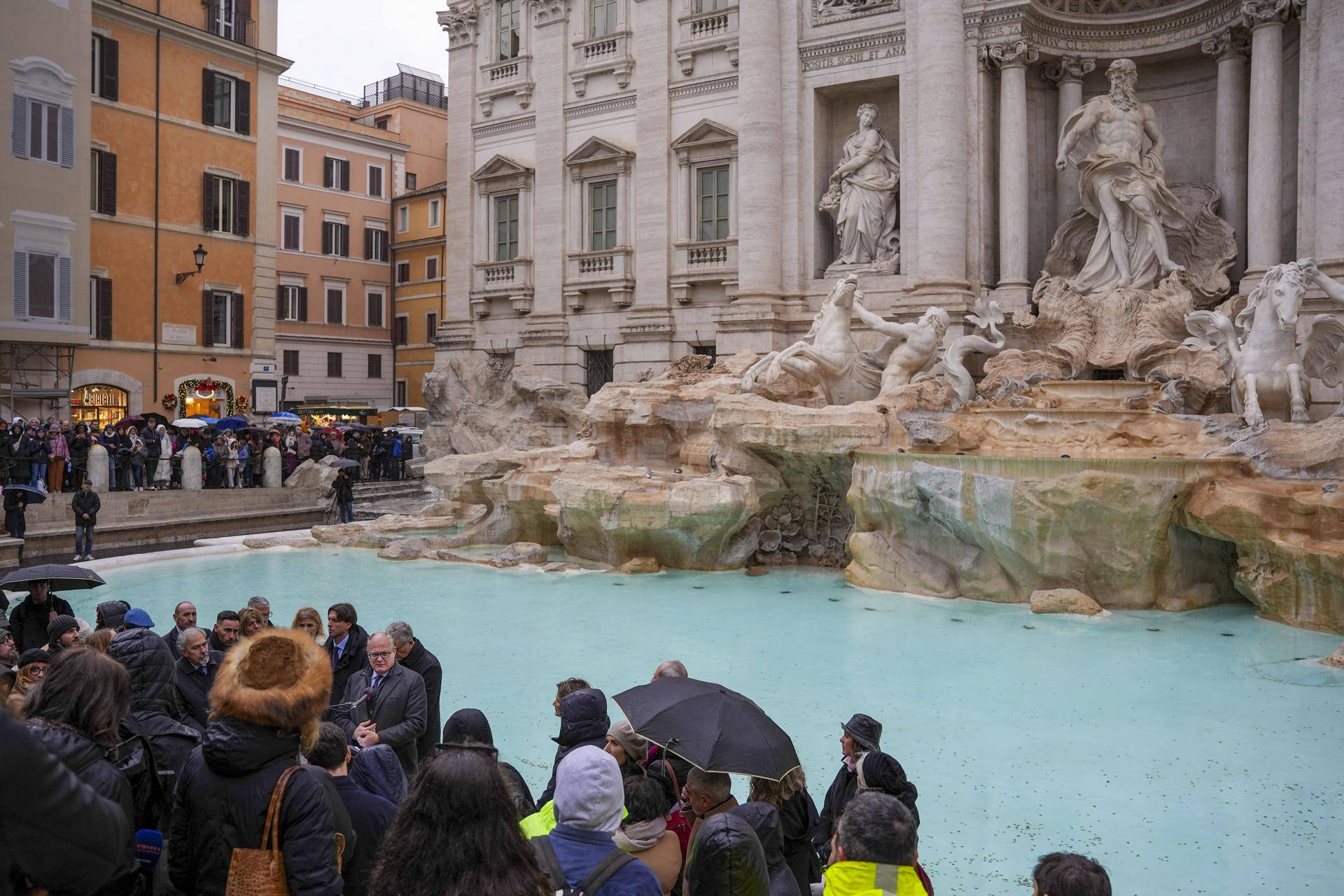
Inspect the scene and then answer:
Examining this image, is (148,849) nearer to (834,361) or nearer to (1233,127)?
(834,361)

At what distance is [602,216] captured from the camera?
24.6 metres

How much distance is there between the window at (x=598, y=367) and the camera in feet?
80.3

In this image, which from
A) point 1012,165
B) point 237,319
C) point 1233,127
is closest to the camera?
point 1233,127

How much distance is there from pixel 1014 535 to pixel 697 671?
4.43 m

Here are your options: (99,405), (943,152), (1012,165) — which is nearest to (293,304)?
(99,405)

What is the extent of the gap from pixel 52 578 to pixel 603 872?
603 centimetres

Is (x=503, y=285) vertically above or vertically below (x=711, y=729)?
above

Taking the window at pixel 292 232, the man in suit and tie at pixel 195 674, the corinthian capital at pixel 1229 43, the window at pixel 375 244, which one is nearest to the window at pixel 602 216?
the corinthian capital at pixel 1229 43

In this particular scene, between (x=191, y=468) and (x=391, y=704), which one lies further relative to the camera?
(x=191, y=468)

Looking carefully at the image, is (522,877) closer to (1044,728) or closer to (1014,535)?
(1044,728)

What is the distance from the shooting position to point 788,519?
14.9m

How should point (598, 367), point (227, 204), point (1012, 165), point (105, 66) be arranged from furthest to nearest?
1. point (227, 204)
2. point (598, 367)
3. point (105, 66)
4. point (1012, 165)

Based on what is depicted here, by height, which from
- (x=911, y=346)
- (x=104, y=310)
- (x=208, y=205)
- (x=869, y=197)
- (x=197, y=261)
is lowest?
(x=911, y=346)

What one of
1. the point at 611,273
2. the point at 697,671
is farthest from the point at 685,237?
the point at 697,671
